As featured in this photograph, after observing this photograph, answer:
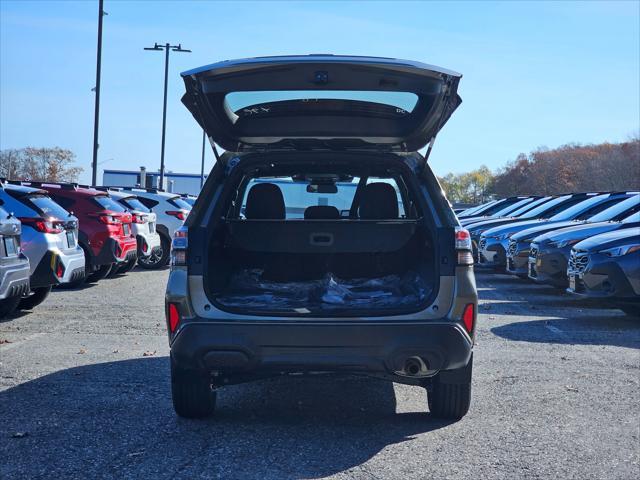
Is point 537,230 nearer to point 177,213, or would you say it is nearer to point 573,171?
point 177,213

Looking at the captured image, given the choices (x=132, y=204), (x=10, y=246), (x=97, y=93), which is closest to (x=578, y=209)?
(x=132, y=204)

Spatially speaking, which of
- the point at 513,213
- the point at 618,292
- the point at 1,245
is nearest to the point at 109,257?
the point at 1,245

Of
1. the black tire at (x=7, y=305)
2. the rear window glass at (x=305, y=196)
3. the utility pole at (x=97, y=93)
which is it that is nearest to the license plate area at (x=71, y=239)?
the black tire at (x=7, y=305)

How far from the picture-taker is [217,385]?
559 centimetres

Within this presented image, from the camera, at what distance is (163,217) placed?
19031 mm

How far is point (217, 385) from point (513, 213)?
16.3 metres

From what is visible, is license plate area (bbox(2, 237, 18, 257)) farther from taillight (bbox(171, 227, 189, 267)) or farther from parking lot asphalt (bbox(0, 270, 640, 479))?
taillight (bbox(171, 227, 189, 267))

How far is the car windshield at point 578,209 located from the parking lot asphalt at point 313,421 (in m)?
7.08

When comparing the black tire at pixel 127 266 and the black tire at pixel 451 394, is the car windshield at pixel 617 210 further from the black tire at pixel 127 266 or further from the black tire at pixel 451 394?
the black tire at pixel 451 394

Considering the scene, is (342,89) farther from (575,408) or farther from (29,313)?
(29,313)

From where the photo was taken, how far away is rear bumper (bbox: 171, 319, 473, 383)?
5.05m

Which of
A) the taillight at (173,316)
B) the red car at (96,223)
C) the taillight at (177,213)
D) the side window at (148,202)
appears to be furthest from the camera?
the side window at (148,202)

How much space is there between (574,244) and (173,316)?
8.44 metres

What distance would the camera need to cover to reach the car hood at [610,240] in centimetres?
1061
